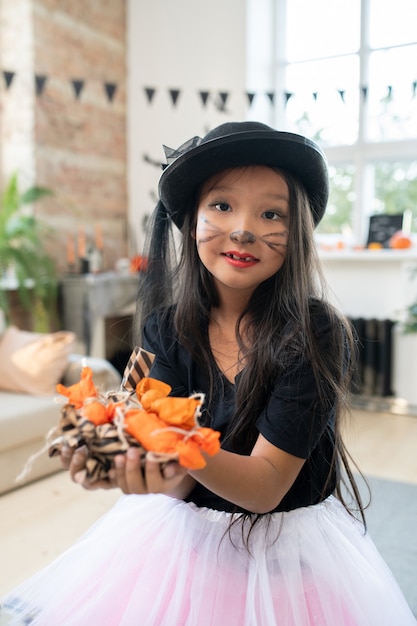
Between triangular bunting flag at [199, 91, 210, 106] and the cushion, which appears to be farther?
triangular bunting flag at [199, 91, 210, 106]

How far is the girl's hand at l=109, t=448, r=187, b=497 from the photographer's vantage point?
0.73 metres

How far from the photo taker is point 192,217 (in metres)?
1.21

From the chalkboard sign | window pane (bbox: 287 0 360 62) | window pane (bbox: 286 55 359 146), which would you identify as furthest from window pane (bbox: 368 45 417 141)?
the chalkboard sign

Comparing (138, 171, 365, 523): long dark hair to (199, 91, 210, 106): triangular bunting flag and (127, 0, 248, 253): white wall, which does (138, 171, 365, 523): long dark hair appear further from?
(127, 0, 248, 253): white wall

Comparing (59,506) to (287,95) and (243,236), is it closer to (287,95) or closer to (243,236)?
(243,236)

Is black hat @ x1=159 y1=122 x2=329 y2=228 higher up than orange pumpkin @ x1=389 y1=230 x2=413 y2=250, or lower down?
higher up

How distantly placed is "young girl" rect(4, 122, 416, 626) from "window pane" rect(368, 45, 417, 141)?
346cm

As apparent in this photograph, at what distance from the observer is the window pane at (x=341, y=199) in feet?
14.8

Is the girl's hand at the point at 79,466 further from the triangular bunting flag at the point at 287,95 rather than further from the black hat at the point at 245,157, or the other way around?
the triangular bunting flag at the point at 287,95

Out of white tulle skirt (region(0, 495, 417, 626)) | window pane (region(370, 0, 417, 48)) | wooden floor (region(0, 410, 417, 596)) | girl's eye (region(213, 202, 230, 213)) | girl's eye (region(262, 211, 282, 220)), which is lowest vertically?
wooden floor (region(0, 410, 417, 596))

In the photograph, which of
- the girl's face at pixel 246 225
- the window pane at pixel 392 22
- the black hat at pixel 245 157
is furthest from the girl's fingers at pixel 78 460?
the window pane at pixel 392 22

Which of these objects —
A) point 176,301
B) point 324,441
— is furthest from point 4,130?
point 324,441

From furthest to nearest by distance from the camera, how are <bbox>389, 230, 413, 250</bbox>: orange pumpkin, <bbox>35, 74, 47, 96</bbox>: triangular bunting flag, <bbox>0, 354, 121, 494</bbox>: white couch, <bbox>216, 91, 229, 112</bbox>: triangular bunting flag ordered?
<bbox>216, 91, 229, 112</bbox>: triangular bunting flag < <bbox>389, 230, 413, 250</bbox>: orange pumpkin < <bbox>35, 74, 47, 96</bbox>: triangular bunting flag < <bbox>0, 354, 121, 494</bbox>: white couch

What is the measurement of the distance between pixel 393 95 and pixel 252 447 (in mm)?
3820
